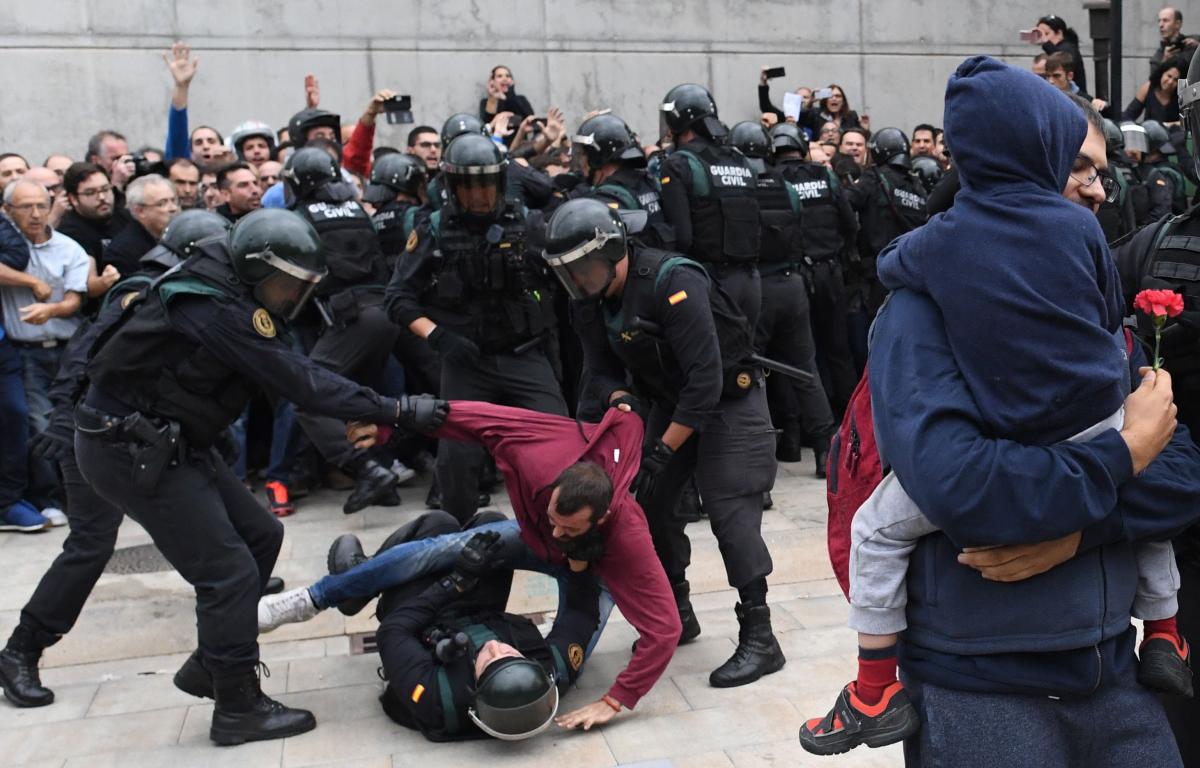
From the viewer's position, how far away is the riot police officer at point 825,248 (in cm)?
850

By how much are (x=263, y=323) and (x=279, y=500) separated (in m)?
3.50

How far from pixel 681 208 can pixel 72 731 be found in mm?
4160

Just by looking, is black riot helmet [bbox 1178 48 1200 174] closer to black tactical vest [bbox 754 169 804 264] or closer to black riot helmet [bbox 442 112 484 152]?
black tactical vest [bbox 754 169 804 264]

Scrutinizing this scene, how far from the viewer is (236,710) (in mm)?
4426

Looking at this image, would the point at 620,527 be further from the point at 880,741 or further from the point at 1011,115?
the point at 1011,115

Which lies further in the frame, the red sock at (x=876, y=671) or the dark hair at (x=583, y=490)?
the dark hair at (x=583, y=490)

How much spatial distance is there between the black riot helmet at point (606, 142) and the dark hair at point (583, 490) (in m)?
3.11

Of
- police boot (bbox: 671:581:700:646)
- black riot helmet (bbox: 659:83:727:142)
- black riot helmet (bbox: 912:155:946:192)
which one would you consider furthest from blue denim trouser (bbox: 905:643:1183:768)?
black riot helmet (bbox: 912:155:946:192)

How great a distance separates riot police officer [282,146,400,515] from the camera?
24.1 feet

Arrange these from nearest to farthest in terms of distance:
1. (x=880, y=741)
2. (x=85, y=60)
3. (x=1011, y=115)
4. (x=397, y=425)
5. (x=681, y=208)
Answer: (x=1011, y=115) < (x=880, y=741) < (x=397, y=425) < (x=681, y=208) < (x=85, y=60)

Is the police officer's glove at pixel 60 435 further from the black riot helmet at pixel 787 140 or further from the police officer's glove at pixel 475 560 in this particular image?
the black riot helmet at pixel 787 140

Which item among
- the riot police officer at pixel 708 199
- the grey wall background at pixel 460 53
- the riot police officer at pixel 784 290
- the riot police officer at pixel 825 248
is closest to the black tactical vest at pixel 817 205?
the riot police officer at pixel 825 248

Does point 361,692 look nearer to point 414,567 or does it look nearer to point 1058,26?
point 414,567

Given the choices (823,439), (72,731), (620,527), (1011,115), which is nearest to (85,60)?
(823,439)
